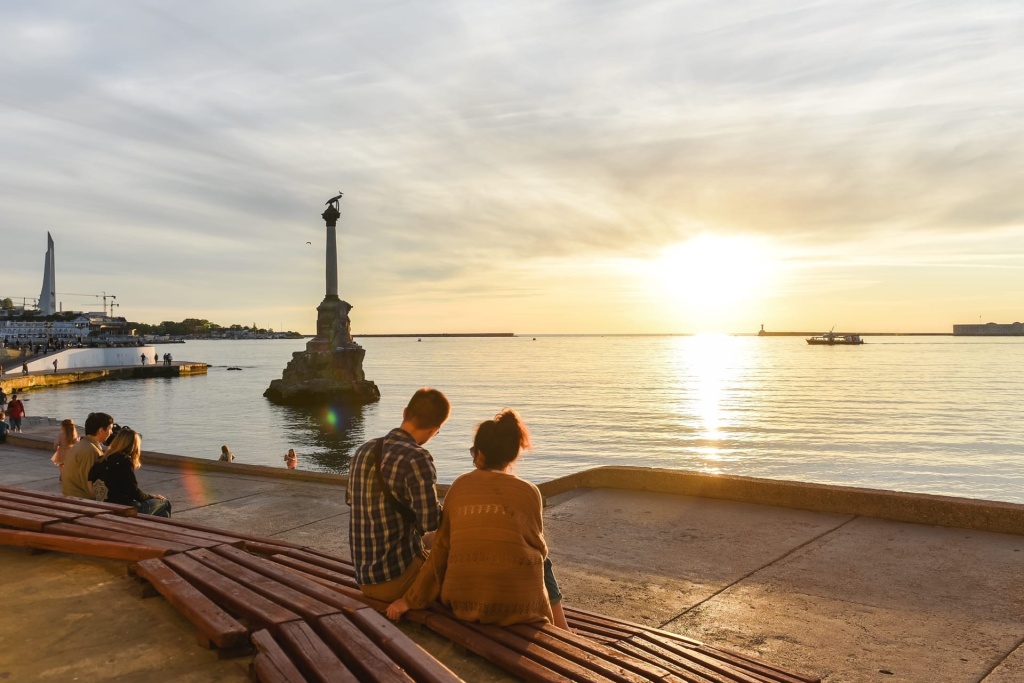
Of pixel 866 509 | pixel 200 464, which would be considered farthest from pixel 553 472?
pixel 866 509

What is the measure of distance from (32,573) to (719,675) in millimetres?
4862

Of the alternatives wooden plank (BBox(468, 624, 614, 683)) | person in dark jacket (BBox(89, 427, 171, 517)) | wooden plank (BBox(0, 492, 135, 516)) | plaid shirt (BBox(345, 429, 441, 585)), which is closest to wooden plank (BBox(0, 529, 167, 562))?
wooden plank (BBox(0, 492, 135, 516))

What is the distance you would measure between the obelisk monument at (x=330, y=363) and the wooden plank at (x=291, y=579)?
65.4 metres

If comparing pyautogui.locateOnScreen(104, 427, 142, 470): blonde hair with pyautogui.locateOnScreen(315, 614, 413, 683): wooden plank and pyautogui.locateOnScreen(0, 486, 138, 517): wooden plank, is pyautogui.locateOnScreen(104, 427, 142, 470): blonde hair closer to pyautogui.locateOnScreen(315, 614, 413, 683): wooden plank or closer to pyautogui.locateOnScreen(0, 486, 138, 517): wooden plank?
pyautogui.locateOnScreen(0, 486, 138, 517): wooden plank

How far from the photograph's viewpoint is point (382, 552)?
4391 millimetres

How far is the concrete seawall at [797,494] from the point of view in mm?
7645

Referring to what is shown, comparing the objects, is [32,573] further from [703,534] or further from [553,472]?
[553,472]

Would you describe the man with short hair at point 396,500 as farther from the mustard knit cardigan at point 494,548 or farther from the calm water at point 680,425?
the calm water at point 680,425

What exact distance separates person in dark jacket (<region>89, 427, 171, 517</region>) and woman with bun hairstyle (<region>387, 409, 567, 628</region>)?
14.1 ft

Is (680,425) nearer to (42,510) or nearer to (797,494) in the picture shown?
(797,494)

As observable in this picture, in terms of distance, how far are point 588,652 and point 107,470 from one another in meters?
5.43

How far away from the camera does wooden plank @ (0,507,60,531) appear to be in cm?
601

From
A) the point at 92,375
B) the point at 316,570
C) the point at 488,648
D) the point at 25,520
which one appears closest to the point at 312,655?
the point at 488,648

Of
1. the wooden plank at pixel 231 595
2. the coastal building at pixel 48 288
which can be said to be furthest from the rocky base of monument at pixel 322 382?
the coastal building at pixel 48 288
